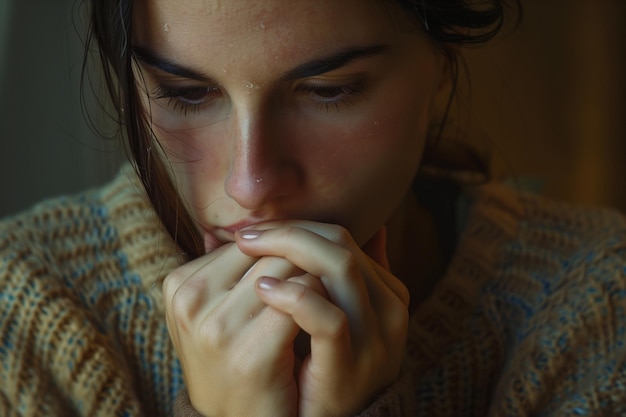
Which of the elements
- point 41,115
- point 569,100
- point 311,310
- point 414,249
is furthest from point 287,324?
point 569,100

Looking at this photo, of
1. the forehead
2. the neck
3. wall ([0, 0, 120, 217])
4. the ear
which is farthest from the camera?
wall ([0, 0, 120, 217])

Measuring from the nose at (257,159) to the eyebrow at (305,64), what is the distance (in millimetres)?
42

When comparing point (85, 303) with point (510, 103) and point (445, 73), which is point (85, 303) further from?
point (510, 103)

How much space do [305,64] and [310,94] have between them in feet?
0.12

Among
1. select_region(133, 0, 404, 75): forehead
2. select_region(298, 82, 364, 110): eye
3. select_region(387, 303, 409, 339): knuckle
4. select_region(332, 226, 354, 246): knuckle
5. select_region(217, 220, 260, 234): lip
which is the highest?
select_region(133, 0, 404, 75): forehead

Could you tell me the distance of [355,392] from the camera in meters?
0.73

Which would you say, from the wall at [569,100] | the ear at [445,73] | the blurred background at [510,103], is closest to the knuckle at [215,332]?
the ear at [445,73]

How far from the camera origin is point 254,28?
663 millimetres

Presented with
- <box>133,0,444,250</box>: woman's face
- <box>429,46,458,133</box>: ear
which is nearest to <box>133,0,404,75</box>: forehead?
<box>133,0,444,250</box>: woman's face

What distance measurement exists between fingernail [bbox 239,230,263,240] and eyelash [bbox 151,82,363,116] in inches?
4.7

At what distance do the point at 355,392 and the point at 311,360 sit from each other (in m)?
0.05

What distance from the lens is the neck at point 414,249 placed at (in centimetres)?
100

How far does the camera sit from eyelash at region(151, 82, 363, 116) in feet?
2.31

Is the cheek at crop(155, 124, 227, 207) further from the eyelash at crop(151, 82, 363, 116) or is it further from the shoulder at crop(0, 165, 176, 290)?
the shoulder at crop(0, 165, 176, 290)
